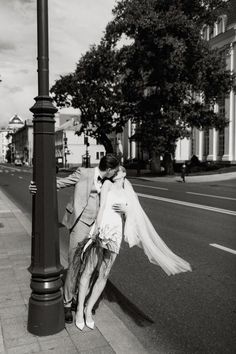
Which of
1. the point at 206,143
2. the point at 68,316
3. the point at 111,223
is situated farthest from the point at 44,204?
the point at 206,143

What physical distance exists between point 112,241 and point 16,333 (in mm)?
1237

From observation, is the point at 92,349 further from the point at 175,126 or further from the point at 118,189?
the point at 175,126

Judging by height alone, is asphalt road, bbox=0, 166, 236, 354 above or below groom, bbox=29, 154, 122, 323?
below

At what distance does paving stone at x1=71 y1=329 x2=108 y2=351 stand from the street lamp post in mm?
241

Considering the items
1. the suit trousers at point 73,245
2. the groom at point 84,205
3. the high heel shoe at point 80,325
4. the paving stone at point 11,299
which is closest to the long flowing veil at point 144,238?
the groom at point 84,205

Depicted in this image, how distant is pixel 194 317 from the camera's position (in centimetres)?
438

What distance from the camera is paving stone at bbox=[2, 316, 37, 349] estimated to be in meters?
3.59

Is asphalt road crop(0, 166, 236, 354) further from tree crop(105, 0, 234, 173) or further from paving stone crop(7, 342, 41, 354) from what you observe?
tree crop(105, 0, 234, 173)

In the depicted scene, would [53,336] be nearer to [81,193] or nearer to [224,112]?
[81,193]

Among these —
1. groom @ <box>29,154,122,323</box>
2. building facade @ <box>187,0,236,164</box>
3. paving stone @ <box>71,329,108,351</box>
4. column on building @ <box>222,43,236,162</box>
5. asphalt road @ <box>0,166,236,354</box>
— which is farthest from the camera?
A: building facade @ <box>187,0,236,164</box>

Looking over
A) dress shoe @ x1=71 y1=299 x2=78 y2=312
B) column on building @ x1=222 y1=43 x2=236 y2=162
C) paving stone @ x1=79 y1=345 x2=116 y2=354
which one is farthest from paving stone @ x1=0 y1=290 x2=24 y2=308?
column on building @ x1=222 y1=43 x2=236 y2=162

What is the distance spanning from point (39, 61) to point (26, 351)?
8.65 ft

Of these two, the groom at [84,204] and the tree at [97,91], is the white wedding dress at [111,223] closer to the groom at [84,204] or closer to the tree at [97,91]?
the groom at [84,204]

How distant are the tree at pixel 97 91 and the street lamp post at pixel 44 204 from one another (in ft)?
103
